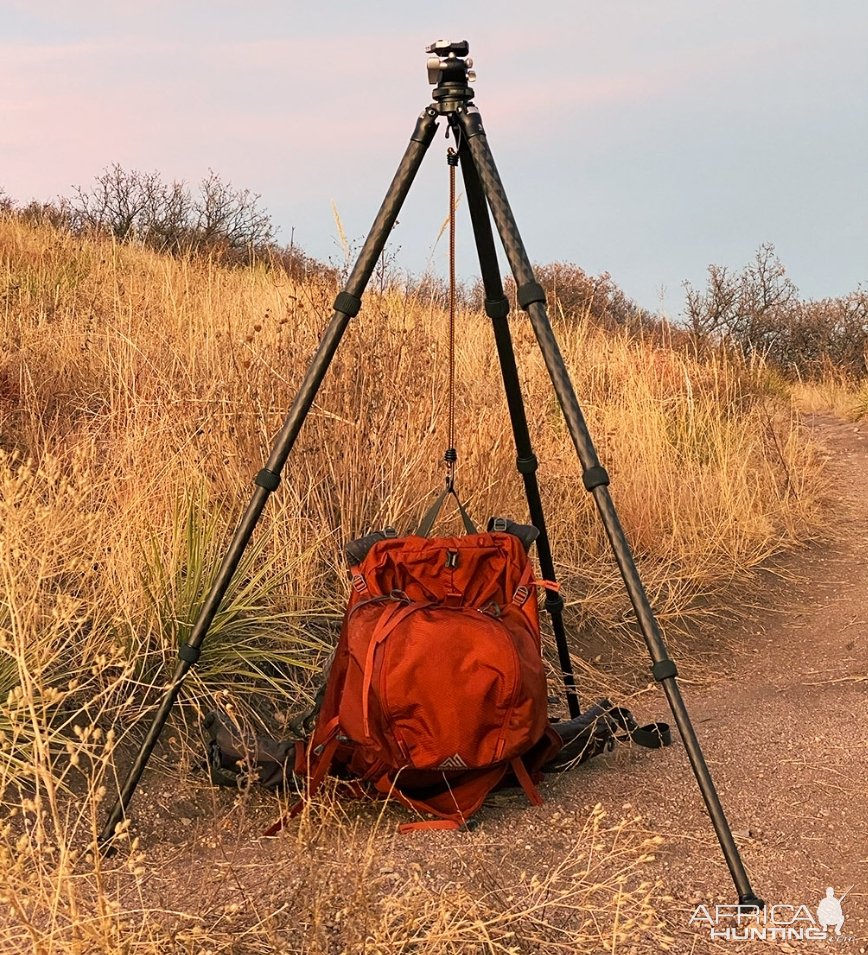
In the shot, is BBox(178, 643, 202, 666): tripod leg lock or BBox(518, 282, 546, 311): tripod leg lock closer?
BBox(518, 282, 546, 311): tripod leg lock

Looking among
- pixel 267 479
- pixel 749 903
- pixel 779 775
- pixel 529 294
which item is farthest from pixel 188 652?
pixel 779 775

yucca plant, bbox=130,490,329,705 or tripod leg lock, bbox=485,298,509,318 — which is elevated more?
tripod leg lock, bbox=485,298,509,318

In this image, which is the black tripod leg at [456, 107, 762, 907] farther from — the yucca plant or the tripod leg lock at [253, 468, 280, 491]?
the yucca plant

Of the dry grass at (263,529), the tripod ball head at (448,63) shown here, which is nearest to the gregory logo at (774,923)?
the dry grass at (263,529)

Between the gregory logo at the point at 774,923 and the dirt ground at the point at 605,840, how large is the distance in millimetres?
17

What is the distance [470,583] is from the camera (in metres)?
2.61

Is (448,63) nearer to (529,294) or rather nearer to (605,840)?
(529,294)

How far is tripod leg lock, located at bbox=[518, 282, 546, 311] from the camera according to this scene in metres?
2.06

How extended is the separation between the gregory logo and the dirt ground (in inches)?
0.7

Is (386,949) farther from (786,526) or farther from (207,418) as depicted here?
(786,526)

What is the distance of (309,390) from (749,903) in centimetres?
151

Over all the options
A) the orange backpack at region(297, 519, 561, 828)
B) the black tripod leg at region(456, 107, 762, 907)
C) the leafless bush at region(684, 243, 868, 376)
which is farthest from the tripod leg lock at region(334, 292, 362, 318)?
the leafless bush at region(684, 243, 868, 376)

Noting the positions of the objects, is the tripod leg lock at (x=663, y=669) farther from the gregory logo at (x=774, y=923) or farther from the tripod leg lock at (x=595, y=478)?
the gregory logo at (x=774, y=923)

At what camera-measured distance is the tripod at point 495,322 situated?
1959 millimetres
